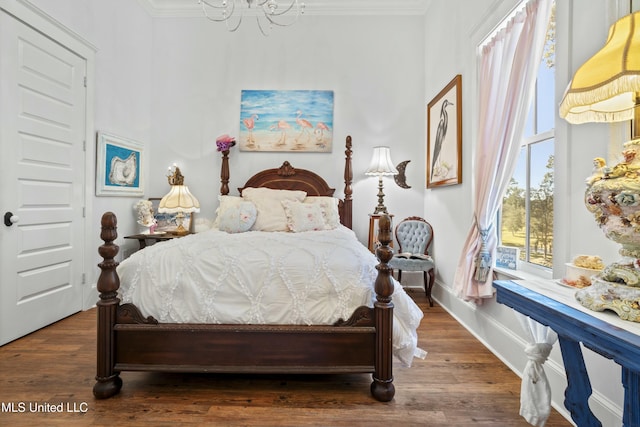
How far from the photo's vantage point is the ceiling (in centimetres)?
416

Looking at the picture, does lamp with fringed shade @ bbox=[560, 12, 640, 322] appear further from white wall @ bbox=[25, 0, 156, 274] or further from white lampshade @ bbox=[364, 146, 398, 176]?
white wall @ bbox=[25, 0, 156, 274]

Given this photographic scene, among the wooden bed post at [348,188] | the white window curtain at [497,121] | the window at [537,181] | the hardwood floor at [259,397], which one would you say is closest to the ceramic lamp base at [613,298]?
the hardwood floor at [259,397]

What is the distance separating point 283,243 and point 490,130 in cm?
184

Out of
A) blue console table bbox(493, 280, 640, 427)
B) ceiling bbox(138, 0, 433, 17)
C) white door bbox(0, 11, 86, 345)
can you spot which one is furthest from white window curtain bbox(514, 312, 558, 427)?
ceiling bbox(138, 0, 433, 17)

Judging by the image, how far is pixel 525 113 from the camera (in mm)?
2172

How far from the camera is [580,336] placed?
102 centimetres

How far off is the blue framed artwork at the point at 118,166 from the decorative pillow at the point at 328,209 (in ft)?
7.17

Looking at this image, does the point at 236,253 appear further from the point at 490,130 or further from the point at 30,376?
the point at 490,130

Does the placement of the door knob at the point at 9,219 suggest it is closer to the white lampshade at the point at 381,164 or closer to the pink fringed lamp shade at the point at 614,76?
the white lampshade at the point at 381,164

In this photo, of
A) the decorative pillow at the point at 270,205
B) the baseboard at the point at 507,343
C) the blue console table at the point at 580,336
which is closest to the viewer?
the blue console table at the point at 580,336

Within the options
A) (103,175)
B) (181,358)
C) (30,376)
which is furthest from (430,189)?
(30,376)

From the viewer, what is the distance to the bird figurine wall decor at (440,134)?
11.5 ft

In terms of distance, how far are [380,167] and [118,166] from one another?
122 inches

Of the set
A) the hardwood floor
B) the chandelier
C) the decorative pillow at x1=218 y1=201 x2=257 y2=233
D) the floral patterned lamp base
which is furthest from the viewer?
the chandelier
